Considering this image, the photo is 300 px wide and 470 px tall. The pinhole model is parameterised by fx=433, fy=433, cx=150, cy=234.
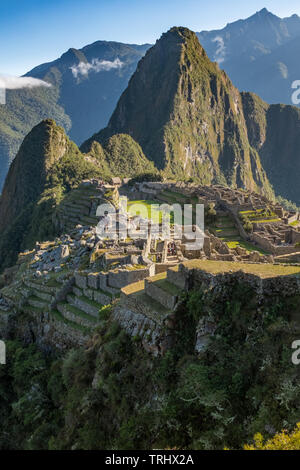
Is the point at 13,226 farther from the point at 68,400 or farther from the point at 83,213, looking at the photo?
the point at 68,400

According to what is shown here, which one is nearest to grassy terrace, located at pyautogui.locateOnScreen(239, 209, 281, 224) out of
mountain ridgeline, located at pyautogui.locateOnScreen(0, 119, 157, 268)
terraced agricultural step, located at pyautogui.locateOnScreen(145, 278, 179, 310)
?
mountain ridgeline, located at pyautogui.locateOnScreen(0, 119, 157, 268)

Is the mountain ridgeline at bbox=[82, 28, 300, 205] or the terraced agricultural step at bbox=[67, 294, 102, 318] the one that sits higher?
the mountain ridgeline at bbox=[82, 28, 300, 205]

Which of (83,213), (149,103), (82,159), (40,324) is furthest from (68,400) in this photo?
(149,103)

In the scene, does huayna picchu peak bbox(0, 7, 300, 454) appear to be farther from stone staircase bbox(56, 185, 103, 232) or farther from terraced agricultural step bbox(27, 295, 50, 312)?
stone staircase bbox(56, 185, 103, 232)

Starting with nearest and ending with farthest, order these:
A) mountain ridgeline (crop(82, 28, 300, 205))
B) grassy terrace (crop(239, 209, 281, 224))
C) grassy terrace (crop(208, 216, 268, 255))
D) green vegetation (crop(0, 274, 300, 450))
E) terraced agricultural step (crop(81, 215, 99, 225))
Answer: green vegetation (crop(0, 274, 300, 450)) < grassy terrace (crop(208, 216, 268, 255)) < terraced agricultural step (crop(81, 215, 99, 225)) < grassy terrace (crop(239, 209, 281, 224)) < mountain ridgeline (crop(82, 28, 300, 205))

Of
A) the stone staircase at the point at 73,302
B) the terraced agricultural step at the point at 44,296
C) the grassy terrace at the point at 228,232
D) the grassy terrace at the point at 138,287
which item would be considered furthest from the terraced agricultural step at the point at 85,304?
the grassy terrace at the point at 228,232

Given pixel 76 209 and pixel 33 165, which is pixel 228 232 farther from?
pixel 33 165

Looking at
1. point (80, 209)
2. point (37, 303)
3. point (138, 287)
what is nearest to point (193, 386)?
point (138, 287)
